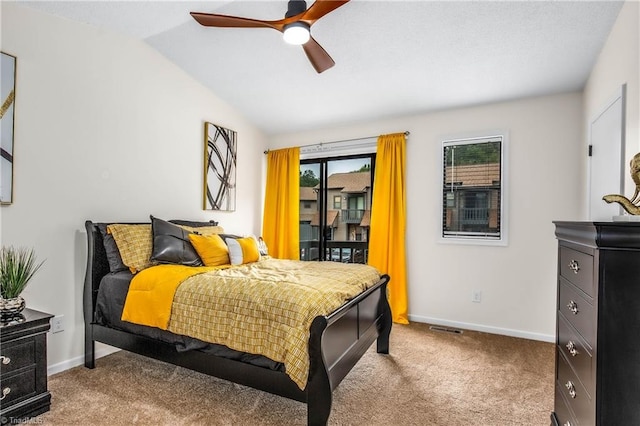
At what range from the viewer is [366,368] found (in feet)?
8.94

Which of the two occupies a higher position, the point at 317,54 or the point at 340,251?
the point at 317,54

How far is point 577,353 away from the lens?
1.40 m

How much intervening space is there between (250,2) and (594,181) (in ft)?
10.2

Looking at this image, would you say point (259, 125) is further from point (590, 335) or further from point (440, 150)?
point (590, 335)

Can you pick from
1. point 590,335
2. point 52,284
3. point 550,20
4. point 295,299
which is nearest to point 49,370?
point 52,284

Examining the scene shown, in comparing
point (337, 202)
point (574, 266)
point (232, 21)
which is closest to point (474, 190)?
point (337, 202)

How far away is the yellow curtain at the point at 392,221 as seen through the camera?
4.00 metres

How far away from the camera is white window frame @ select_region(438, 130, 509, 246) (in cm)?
359

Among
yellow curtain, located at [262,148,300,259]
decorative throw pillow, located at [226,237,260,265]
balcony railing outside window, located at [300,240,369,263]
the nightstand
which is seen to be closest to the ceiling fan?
decorative throw pillow, located at [226,237,260,265]

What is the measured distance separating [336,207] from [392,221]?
0.91 metres

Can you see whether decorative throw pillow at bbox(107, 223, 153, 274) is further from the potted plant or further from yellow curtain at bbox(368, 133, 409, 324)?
yellow curtain at bbox(368, 133, 409, 324)

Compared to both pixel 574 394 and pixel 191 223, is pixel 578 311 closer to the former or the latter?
pixel 574 394

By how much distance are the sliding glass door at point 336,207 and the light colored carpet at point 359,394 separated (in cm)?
176

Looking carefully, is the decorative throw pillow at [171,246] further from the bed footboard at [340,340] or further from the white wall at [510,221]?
the white wall at [510,221]
